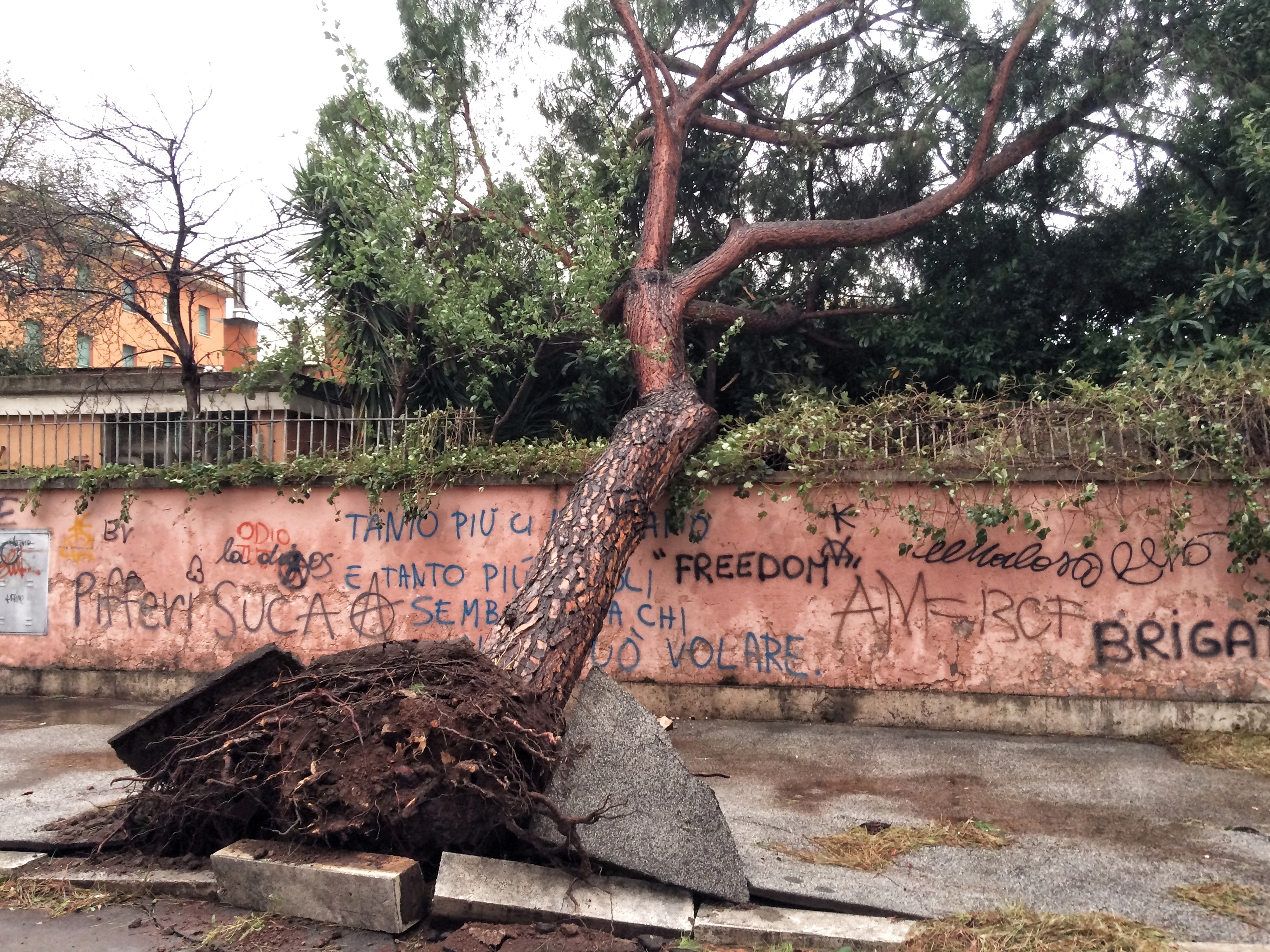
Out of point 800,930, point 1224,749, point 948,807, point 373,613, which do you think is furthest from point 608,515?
point 1224,749

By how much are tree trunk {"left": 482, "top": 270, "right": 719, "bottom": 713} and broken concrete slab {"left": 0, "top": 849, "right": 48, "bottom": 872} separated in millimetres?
2252

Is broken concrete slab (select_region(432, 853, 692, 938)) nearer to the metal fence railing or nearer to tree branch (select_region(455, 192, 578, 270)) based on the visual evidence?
the metal fence railing

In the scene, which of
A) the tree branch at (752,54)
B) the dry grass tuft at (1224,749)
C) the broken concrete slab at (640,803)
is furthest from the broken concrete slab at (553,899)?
the tree branch at (752,54)

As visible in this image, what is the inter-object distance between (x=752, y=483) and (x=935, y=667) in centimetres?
194

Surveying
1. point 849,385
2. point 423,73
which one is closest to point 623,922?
point 849,385

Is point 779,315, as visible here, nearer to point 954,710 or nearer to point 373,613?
point 954,710

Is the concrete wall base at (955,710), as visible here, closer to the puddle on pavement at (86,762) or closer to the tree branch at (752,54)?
the puddle on pavement at (86,762)

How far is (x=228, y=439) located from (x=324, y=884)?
606cm

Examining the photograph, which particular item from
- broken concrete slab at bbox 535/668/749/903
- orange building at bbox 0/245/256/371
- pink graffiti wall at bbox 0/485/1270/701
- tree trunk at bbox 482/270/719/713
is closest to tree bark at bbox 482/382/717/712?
tree trunk at bbox 482/270/719/713

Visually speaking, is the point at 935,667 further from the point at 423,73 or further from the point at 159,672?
the point at 423,73

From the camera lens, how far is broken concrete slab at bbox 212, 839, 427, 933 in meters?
3.54

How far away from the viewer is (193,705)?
4215mm

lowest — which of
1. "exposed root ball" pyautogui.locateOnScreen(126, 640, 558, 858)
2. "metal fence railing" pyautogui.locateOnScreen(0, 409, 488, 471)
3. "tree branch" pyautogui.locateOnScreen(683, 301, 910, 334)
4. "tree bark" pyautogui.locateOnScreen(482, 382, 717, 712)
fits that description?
"exposed root ball" pyautogui.locateOnScreen(126, 640, 558, 858)

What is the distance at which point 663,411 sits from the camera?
770 centimetres
